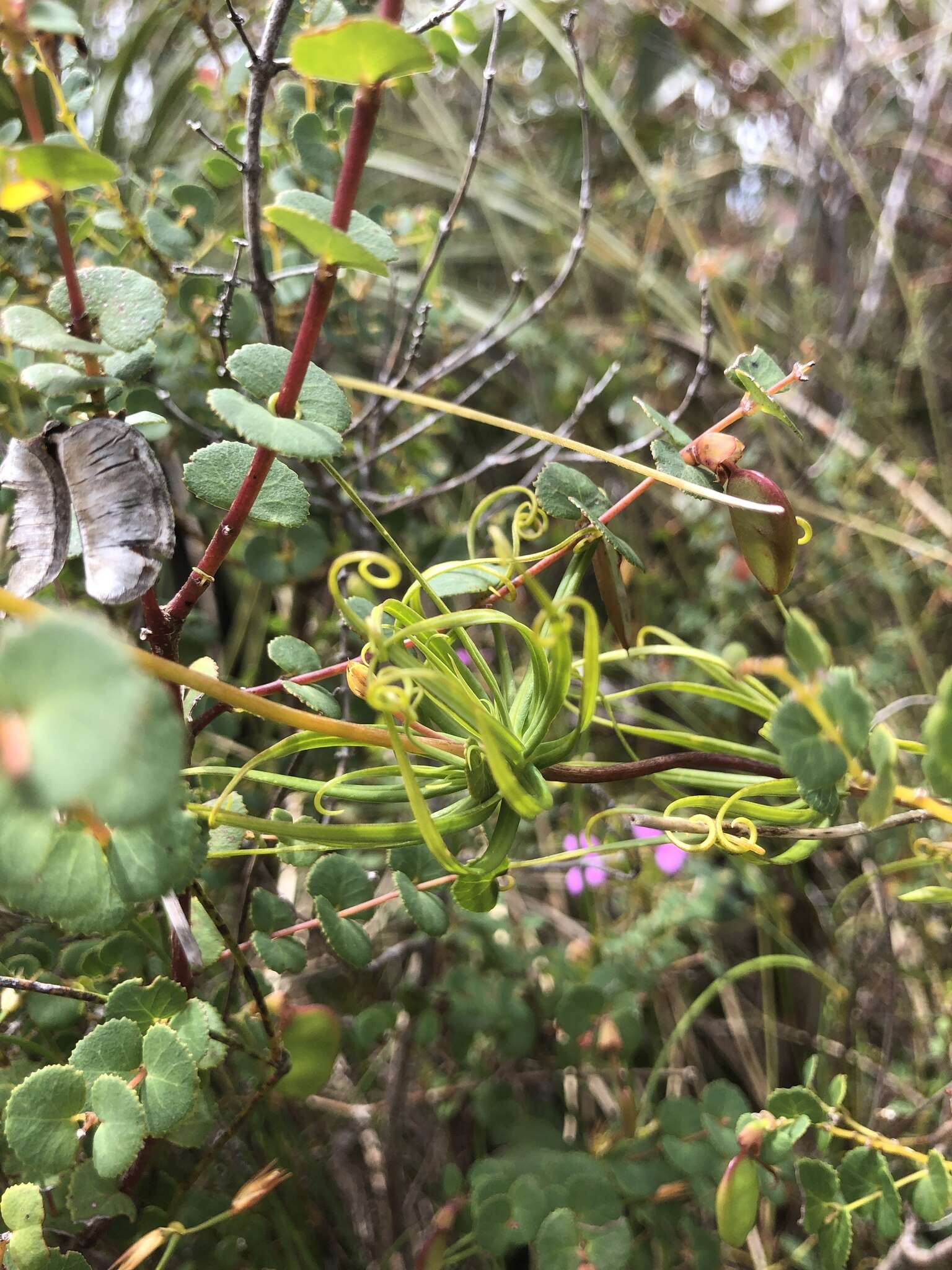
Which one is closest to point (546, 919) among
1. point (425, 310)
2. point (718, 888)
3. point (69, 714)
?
point (718, 888)

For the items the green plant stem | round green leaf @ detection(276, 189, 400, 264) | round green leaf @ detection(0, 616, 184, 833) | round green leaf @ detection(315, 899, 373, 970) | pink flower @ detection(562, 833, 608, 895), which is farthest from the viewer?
pink flower @ detection(562, 833, 608, 895)

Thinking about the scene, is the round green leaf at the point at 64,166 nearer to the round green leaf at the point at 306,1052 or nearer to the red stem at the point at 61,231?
the red stem at the point at 61,231

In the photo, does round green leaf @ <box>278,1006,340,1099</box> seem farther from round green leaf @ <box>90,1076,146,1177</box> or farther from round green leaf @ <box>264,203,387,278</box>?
round green leaf @ <box>264,203,387,278</box>

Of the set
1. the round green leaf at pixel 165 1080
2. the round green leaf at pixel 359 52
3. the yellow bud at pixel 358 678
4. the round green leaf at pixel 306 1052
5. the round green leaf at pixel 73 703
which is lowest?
the round green leaf at pixel 306 1052

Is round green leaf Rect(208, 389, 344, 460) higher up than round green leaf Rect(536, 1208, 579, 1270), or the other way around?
round green leaf Rect(208, 389, 344, 460)

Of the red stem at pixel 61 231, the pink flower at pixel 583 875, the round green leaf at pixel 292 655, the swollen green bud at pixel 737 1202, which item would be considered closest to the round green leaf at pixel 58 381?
the red stem at pixel 61 231

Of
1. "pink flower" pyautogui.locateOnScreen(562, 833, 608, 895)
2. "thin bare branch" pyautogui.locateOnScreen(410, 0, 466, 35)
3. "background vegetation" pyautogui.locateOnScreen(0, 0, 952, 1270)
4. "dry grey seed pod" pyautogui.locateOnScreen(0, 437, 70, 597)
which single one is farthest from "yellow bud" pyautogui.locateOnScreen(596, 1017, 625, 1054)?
"thin bare branch" pyautogui.locateOnScreen(410, 0, 466, 35)

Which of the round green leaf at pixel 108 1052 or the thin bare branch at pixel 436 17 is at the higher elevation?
the thin bare branch at pixel 436 17
